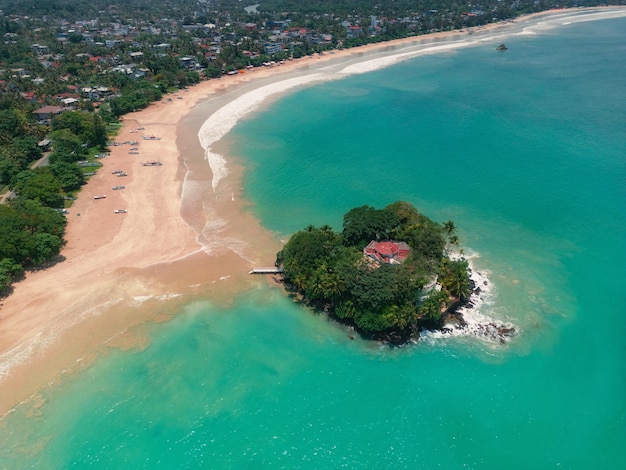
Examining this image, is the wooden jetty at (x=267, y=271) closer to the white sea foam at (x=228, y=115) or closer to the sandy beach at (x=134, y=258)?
the sandy beach at (x=134, y=258)

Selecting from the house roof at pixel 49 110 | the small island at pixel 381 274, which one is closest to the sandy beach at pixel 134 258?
Result: the small island at pixel 381 274

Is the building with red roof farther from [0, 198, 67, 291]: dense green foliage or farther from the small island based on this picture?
[0, 198, 67, 291]: dense green foliage

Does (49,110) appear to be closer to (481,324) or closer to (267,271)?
(267,271)

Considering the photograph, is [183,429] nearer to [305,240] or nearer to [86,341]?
[86,341]

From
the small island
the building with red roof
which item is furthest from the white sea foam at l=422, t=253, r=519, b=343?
the building with red roof

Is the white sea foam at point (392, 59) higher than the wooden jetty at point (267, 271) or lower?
higher

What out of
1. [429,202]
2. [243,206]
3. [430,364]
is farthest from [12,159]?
[430,364]

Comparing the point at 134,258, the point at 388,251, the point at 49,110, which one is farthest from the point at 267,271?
the point at 49,110
